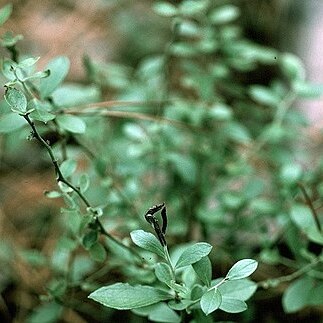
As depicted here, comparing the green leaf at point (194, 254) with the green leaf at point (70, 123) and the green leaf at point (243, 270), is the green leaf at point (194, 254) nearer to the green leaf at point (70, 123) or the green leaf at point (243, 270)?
the green leaf at point (243, 270)

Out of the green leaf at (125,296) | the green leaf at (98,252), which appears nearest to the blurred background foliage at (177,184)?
the green leaf at (98,252)

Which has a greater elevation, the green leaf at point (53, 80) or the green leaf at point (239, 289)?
the green leaf at point (53, 80)

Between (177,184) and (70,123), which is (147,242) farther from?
(177,184)

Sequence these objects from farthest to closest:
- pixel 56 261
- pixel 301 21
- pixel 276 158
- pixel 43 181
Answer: pixel 301 21, pixel 43 181, pixel 276 158, pixel 56 261

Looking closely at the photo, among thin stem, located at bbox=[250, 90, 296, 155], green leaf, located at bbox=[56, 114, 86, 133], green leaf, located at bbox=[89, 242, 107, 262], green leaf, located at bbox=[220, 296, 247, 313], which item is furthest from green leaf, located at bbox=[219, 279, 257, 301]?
thin stem, located at bbox=[250, 90, 296, 155]

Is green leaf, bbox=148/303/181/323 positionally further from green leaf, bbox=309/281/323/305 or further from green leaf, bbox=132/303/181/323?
green leaf, bbox=309/281/323/305

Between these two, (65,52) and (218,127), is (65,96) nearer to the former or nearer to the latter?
(218,127)

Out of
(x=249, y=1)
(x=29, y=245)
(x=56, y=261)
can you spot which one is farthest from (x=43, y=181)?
(x=249, y=1)

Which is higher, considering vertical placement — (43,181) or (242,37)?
(242,37)
